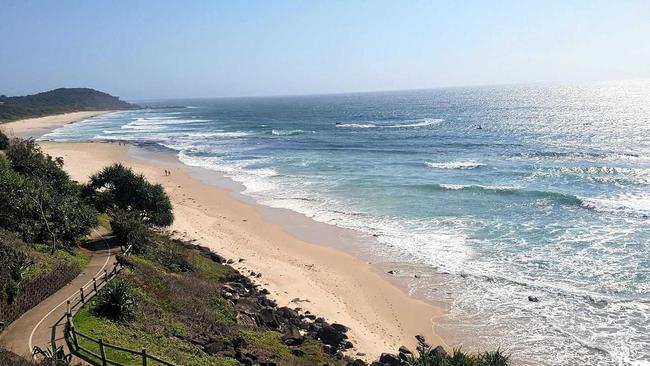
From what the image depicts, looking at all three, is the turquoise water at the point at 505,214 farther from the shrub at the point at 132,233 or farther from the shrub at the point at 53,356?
the shrub at the point at 53,356

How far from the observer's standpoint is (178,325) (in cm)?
1719

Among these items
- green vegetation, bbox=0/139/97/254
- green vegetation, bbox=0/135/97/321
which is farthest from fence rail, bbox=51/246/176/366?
green vegetation, bbox=0/139/97/254

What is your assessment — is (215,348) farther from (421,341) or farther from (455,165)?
(455,165)

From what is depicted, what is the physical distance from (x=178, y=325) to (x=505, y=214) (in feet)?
88.6

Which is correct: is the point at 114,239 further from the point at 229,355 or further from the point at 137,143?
the point at 137,143

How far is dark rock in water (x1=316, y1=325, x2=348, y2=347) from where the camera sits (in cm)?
1939

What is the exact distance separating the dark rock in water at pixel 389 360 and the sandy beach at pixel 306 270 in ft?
2.74

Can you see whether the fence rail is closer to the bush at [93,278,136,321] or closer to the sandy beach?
the bush at [93,278,136,321]

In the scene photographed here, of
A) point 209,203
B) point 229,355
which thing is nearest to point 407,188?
point 209,203

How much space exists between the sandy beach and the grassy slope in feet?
11.3

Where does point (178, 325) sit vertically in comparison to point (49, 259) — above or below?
below

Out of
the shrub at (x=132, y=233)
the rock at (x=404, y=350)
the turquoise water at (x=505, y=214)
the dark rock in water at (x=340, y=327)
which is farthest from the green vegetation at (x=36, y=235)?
the turquoise water at (x=505, y=214)

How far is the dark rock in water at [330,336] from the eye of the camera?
63.6 ft

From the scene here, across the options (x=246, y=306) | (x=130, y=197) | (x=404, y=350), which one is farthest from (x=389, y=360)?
(x=130, y=197)
